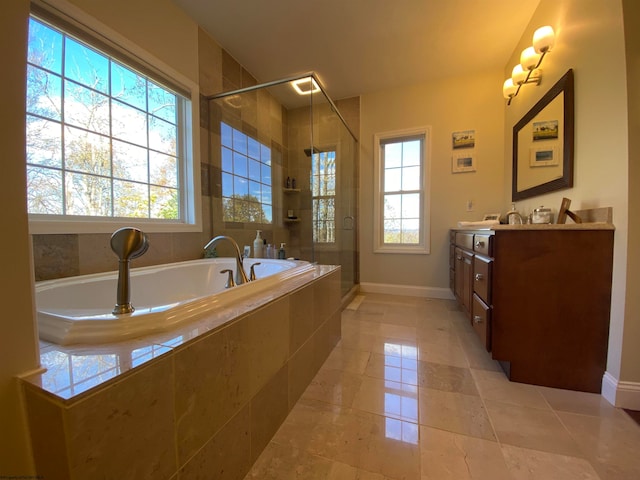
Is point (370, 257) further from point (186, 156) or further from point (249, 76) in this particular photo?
point (249, 76)

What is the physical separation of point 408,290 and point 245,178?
2319mm

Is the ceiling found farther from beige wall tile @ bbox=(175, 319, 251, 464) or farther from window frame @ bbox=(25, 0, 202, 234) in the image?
beige wall tile @ bbox=(175, 319, 251, 464)

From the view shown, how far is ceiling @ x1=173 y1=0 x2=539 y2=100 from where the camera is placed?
197 cm

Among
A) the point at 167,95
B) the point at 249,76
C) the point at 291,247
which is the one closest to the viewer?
the point at 167,95

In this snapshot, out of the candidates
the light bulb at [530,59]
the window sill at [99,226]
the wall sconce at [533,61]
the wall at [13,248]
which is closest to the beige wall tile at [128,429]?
the wall at [13,248]

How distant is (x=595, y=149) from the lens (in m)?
1.38

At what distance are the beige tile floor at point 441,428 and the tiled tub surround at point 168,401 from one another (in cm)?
21

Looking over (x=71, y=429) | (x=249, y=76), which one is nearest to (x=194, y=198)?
(x=249, y=76)

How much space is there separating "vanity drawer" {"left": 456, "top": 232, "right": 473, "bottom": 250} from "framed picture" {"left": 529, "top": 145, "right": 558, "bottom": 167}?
2.39 ft

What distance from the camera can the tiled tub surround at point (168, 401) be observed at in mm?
463

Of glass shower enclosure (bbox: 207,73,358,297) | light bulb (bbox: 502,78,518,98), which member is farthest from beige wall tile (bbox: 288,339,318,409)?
light bulb (bbox: 502,78,518,98)

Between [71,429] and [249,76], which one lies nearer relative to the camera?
[71,429]

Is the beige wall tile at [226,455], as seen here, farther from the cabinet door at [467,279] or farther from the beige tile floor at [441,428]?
the cabinet door at [467,279]

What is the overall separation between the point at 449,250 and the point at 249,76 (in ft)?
9.77
